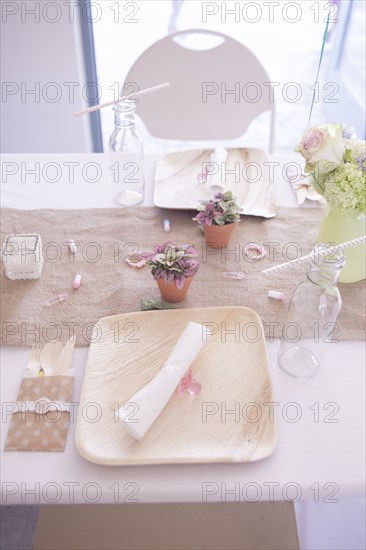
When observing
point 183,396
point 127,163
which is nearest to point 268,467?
point 183,396

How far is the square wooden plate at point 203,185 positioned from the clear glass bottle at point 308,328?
0.31 m

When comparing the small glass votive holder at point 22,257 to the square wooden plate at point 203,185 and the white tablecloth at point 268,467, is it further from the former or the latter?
the square wooden plate at point 203,185

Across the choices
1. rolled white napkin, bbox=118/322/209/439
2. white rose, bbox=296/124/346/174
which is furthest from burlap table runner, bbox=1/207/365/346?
white rose, bbox=296/124/346/174

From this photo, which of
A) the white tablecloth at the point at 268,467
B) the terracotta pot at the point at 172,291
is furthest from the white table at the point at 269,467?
the terracotta pot at the point at 172,291

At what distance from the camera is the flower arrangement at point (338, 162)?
79 cm

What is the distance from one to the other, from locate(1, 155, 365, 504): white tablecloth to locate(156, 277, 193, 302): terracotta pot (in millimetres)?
167

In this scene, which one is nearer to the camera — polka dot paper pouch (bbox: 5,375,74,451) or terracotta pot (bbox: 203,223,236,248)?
polka dot paper pouch (bbox: 5,375,74,451)

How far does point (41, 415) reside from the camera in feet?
2.27

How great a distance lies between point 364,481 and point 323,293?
0.87 feet

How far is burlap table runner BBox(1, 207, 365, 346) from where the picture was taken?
834 mm

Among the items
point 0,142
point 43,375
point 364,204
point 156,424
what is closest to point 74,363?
point 43,375

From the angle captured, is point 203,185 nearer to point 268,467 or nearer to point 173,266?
point 173,266

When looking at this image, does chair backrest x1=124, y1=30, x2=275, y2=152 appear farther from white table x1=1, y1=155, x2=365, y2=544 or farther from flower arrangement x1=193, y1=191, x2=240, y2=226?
white table x1=1, y1=155, x2=365, y2=544

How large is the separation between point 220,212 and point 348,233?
23 centimetres
